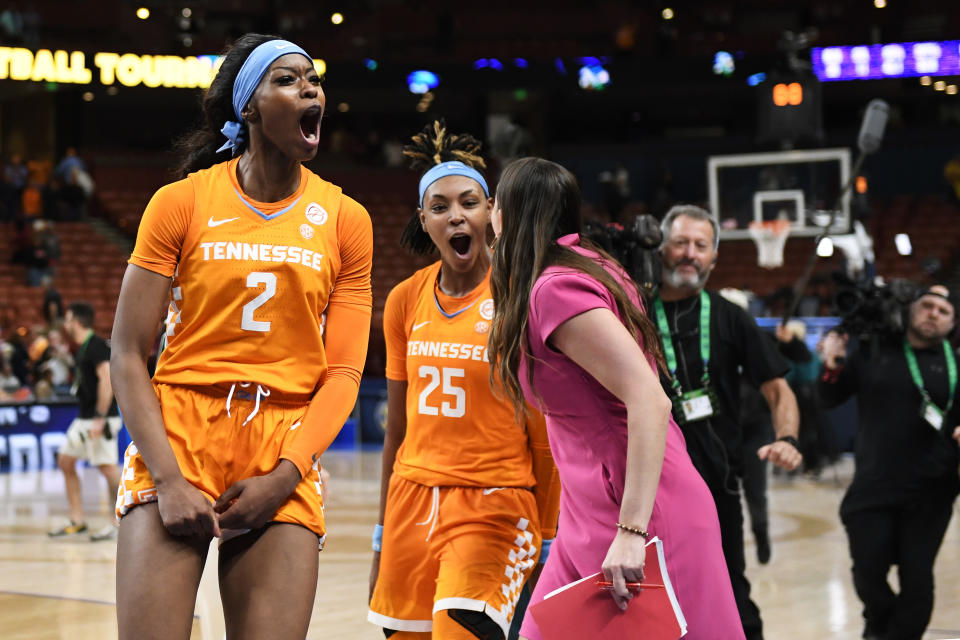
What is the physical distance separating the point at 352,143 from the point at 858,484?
21445 millimetres

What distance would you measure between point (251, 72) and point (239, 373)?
70cm

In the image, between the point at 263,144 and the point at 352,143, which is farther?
the point at 352,143

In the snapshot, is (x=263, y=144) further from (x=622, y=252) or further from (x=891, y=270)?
(x=891, y=270)

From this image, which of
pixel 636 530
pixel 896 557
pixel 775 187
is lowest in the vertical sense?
pixel 896 557

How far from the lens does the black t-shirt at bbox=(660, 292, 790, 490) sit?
4949 millimetres

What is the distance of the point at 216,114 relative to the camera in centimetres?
288

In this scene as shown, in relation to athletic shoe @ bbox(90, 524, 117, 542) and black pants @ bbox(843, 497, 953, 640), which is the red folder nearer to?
black pants @ bbox(843, 497, 953, 640)

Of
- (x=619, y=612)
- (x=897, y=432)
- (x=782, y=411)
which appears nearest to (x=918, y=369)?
(x=897, y=432)

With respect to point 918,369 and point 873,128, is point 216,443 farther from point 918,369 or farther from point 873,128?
point 873,128

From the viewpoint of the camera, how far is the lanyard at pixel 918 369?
19.3 ft

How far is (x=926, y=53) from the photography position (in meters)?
Answer: 22.4

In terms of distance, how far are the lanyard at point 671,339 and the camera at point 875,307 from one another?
4.09 feet

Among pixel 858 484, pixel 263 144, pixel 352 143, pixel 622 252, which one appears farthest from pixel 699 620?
pixel 352 143

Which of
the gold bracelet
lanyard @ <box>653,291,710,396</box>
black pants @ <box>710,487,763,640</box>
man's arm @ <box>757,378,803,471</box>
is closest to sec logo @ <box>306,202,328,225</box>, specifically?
the gold bracelet
